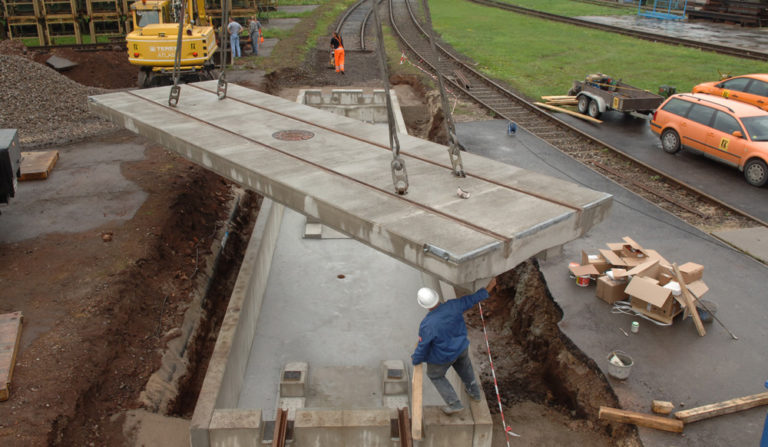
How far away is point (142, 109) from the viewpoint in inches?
403

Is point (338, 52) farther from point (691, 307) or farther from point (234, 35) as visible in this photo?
point (691, 307)

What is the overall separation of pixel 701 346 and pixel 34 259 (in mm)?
10179

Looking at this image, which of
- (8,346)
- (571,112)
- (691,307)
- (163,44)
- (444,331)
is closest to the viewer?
(444,331)

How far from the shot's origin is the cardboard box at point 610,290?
8414 mm

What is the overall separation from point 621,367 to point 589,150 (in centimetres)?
941

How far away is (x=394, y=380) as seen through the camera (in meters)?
8.91

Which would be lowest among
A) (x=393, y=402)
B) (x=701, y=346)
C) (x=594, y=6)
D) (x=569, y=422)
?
(x=393, y=402)

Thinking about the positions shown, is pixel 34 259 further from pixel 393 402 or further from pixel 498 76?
pixel 498 76

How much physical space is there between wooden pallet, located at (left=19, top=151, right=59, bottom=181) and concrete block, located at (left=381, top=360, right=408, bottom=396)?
8.90 metres

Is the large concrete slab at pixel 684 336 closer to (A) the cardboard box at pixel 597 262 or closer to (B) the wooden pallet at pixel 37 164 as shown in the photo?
(A) the cardboard box at pixel 597 262

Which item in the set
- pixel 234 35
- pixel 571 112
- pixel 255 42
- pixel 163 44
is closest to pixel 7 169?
pixel 163 44

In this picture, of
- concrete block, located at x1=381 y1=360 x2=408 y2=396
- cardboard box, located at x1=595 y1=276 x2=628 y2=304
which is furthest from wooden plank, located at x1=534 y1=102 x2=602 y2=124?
concrete block, located at x1=381 y1=360 x2=408 y2=396

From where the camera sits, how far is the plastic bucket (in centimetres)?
701

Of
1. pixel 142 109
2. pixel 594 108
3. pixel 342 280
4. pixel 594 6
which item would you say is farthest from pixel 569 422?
pixel 594 6
